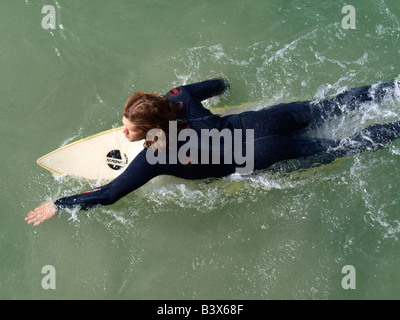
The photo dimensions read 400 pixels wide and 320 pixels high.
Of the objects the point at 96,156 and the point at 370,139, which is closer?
the point at 370,139

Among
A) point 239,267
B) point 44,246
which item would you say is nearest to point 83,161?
point 44,246

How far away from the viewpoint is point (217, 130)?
315 centimetres

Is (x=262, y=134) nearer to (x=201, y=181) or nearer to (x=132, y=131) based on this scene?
(x=201, y=181)

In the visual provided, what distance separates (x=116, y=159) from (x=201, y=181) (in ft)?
2.88

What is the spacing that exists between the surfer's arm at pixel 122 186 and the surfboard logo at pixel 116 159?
2.53ft

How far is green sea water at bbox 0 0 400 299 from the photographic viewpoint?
3859 mm

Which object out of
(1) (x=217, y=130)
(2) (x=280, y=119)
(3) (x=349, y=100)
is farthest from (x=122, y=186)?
(3) (x=349, y=100)

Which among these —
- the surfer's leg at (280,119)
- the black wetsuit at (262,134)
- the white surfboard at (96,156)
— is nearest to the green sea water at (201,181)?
the white surfboard at (96,156)

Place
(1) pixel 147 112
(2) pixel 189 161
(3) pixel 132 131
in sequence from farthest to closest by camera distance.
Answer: (2) pixel 189 161 → (3) pixel 132 131 → (1) pixel 147 112

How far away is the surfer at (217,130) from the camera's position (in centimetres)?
272

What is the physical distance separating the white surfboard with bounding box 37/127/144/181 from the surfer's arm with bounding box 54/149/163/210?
0.75m

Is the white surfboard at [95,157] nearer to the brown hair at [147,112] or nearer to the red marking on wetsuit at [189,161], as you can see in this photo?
the red marking on wetsuit at [189,161]

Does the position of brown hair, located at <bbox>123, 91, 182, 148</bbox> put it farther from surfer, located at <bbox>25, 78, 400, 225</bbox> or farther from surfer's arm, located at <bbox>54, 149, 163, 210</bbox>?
surfer's arm, located at <bbox>54, 149, 163, 210</bbox>
